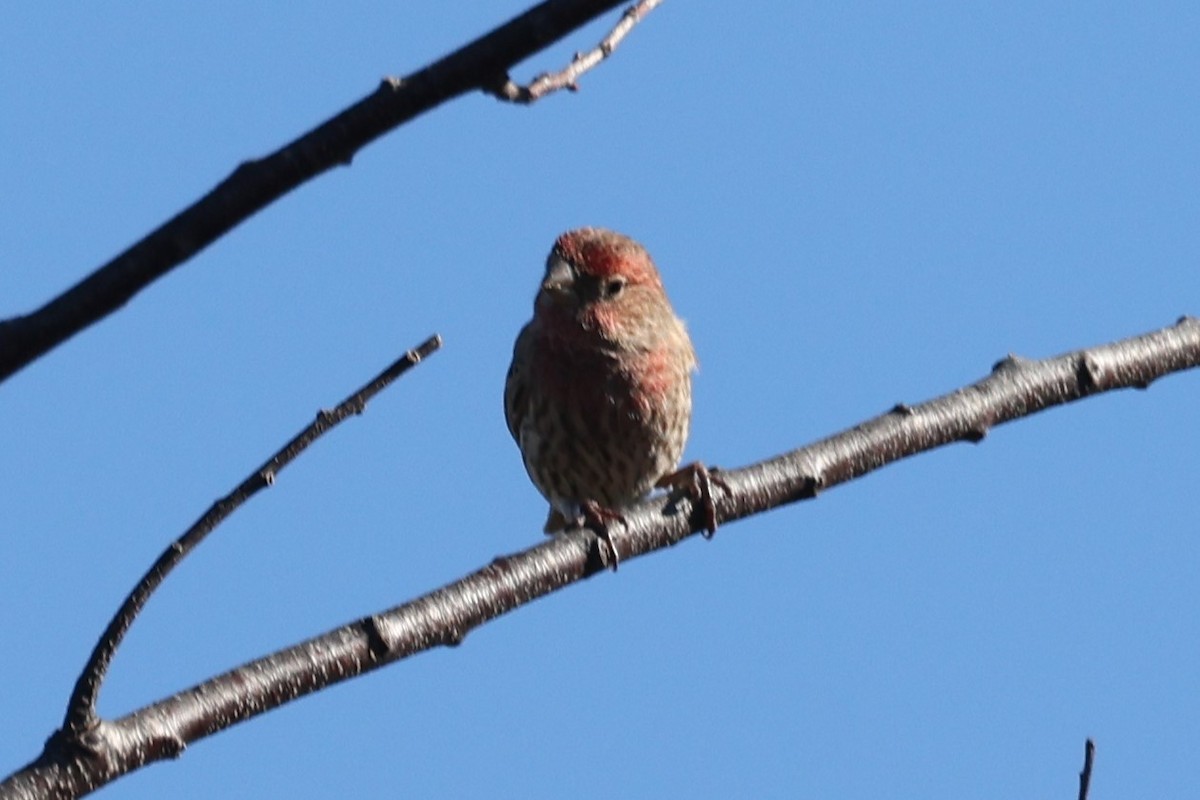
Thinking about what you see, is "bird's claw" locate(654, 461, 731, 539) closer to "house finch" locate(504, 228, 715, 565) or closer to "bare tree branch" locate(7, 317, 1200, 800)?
"bare tree branch" locate(7, 317, 1200, 800)

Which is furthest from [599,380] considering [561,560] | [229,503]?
[229,503]

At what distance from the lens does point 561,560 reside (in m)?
5.17

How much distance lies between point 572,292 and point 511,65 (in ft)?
19.0

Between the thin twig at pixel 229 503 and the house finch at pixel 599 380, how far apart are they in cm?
474

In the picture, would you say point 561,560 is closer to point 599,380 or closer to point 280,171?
point 280,171

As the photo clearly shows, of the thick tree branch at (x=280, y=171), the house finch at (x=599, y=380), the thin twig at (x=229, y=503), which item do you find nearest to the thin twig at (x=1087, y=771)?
the thin twig at (x=229, y=503)

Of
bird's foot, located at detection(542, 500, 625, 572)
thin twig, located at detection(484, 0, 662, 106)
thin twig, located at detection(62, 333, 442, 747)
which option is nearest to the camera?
thin twig, located at detection(484, 0, 662, 106)

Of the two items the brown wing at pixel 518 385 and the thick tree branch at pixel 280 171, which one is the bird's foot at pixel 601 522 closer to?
the thick tree branch at pixel 280 171

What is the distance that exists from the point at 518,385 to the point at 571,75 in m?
4.93

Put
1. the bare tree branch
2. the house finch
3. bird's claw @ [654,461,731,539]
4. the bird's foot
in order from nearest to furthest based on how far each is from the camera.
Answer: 1. the bare tree branch
2. the bird's foot
3. bird's claw @ [654,461,731,539]
4. the house finch

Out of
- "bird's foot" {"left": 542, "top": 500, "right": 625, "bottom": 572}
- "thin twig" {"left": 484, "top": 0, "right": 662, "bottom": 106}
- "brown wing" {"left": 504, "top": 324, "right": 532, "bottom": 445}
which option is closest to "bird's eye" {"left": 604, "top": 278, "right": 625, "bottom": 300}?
"brown wing" {"left": 504, "top": 324, "right": 532, "bottom": 445}

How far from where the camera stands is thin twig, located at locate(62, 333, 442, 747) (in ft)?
11.2

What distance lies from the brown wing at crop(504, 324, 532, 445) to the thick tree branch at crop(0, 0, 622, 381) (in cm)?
587

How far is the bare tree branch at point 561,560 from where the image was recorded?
3873mm
